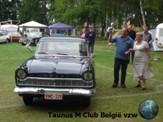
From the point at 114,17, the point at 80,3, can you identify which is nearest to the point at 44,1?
the point at 80,3

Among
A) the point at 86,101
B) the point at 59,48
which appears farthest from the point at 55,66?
the point at 59,48

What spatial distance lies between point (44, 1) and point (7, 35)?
40.6 m

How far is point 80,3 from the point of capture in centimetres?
5400

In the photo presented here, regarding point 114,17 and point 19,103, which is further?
point 114,17

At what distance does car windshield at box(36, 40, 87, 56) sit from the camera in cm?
932

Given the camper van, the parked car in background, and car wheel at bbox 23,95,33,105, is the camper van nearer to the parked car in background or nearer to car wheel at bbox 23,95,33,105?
car wheel at bbox 23,95,33,105

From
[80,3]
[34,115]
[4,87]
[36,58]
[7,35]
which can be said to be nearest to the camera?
[34,115]

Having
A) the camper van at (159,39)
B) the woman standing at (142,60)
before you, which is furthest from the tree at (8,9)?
the woman standing at (142,60)

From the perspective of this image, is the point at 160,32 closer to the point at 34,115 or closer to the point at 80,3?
the point at 34,115

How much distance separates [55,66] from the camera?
8.01 metres

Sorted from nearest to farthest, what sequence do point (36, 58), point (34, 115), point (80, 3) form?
point (34, 115)
point (36, 58)
point (80, 3)

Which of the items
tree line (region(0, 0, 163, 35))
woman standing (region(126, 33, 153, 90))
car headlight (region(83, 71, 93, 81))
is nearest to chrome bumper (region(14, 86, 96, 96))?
car headlight (region(83, 71, 93, 81))

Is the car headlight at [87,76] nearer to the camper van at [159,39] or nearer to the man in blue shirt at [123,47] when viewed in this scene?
the man in blue shirt at [123,47]

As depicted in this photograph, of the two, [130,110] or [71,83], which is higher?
[71,83]
